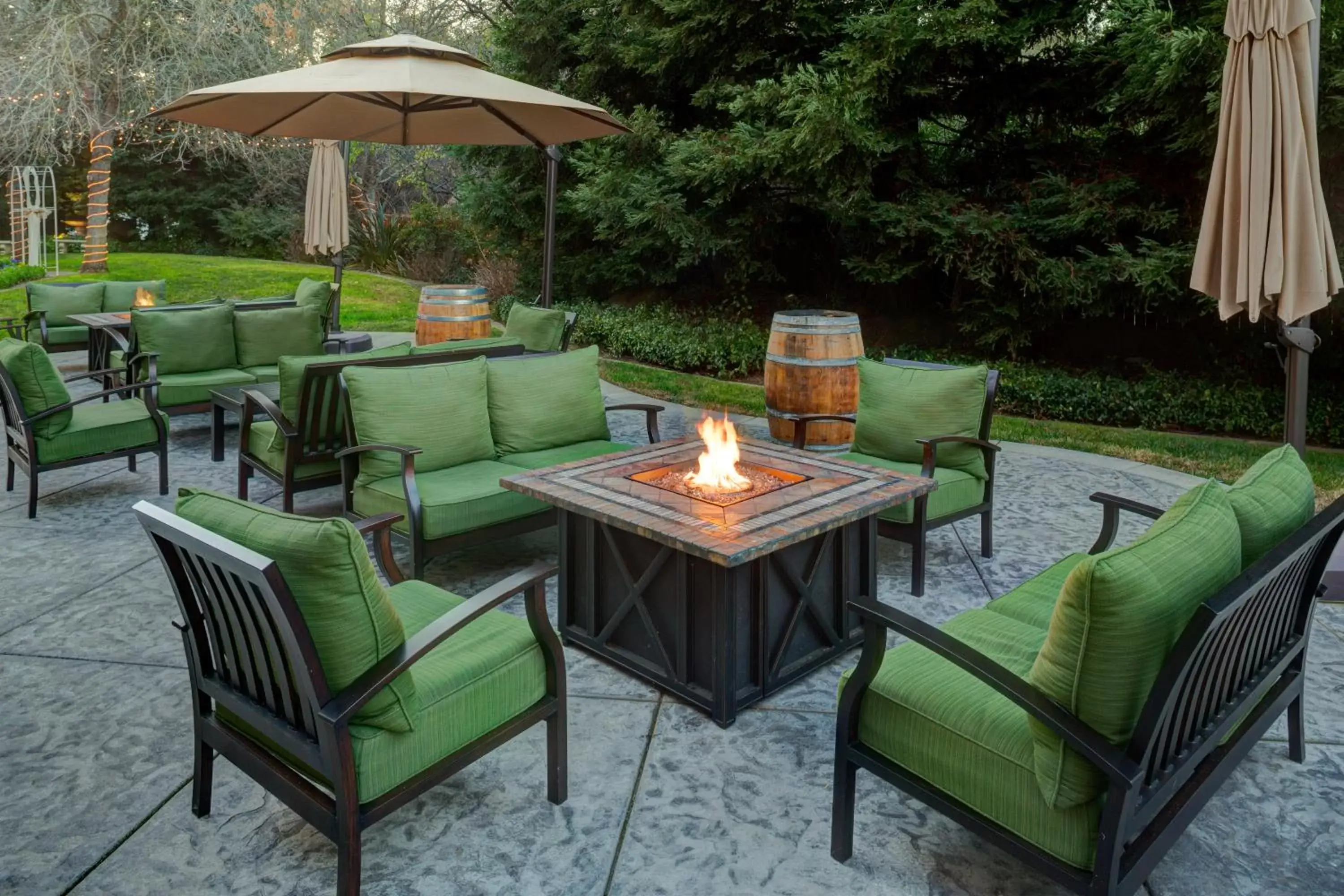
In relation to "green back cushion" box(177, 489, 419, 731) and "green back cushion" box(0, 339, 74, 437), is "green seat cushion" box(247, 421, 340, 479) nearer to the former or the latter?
"green back cushion" box(0, 339, 74, 437)

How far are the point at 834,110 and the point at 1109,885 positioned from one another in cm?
784

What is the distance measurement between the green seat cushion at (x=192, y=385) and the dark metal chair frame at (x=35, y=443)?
0.80 metres

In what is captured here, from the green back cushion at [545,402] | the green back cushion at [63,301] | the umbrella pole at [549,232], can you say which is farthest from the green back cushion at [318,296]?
the green back cushion at [545,402]

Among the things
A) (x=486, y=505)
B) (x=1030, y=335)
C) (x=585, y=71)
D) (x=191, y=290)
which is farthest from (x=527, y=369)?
(x=191, y=290)

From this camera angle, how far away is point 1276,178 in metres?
3.87

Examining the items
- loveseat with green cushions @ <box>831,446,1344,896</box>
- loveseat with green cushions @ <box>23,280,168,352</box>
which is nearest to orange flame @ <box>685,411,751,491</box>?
loveseat with green cushions @ <box>831,446,1344,896</box>

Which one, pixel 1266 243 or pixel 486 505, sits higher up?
pixel 1266 243

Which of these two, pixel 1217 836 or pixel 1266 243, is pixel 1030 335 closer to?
pixel 1266 243

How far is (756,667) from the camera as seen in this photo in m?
2.97

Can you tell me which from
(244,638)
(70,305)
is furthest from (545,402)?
(70,305)

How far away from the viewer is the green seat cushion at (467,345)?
468 centimetres

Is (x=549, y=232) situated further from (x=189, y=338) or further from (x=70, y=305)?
(x=70, y=305)

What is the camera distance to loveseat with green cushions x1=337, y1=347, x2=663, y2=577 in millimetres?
3787

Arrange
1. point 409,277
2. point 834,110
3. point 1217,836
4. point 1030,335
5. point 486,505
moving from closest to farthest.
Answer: point 1217,836
point 486,505
point 834,110
point 1030,335
point 409,277
